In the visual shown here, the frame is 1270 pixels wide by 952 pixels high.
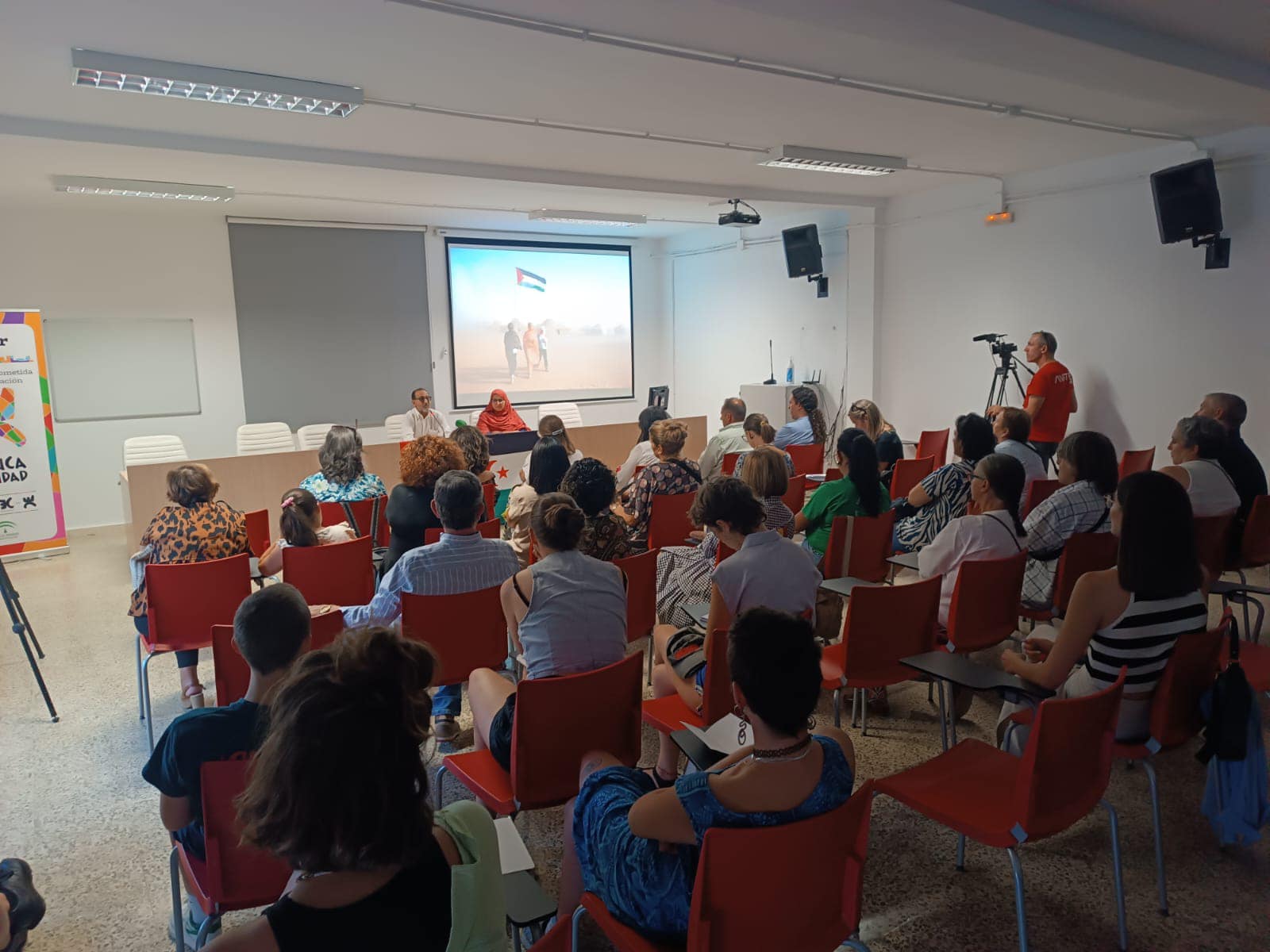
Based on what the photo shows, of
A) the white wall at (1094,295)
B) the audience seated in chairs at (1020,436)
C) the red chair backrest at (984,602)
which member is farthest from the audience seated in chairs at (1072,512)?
the white wall at (1094,295)

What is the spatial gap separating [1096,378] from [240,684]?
7.48m

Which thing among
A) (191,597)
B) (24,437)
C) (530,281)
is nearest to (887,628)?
(191,597)

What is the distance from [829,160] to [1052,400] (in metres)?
2.89

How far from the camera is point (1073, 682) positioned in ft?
8.61

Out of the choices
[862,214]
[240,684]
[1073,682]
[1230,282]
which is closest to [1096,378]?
[1230,282]

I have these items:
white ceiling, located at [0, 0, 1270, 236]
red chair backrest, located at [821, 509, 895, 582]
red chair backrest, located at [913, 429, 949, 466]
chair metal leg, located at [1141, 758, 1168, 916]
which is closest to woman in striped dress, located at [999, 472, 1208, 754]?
chair metal leg, located at [1141, 758, 1168, 916]

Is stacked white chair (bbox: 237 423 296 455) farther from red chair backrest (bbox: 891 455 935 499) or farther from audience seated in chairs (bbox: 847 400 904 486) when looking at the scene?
red chair backrest (bbox: 891 455 935 499)

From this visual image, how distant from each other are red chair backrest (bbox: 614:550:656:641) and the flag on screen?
837cm

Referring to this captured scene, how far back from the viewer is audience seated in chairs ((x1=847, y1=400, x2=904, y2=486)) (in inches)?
222

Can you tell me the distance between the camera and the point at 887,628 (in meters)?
2.96

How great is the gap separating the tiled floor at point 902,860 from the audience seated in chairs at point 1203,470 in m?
1.47

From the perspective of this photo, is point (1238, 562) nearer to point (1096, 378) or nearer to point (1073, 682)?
point (1073, 682)

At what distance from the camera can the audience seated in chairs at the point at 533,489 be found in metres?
4.34

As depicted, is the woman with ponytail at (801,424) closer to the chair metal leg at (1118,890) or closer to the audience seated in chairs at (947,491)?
the audience seated in chairs at (947,491)
